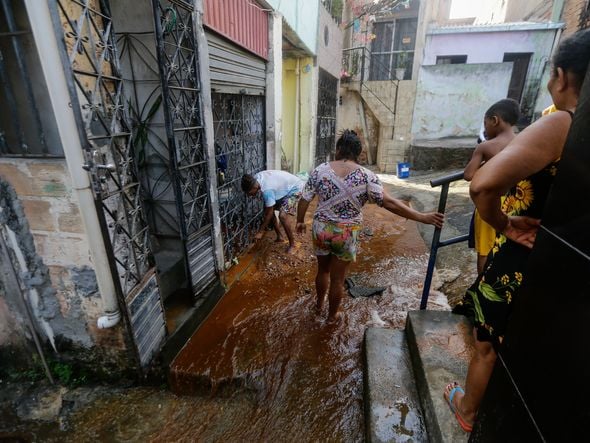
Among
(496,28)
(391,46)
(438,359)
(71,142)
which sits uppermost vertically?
(496,28)

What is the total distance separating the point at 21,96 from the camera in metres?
2.27

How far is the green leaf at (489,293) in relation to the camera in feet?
4.68

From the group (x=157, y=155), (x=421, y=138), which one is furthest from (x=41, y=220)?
(x=421, y=138)

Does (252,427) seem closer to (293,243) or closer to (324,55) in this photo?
(293,243)

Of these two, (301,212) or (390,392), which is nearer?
(390,392)

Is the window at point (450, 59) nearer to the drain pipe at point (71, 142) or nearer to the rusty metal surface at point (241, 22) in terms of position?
the rusty metal surface at point (241, 22)

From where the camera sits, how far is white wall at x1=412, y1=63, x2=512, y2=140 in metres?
12.5

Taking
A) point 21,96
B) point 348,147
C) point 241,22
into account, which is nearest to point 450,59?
point 241,22

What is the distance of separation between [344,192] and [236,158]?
8.29 feet

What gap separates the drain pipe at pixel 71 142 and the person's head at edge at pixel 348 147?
1961 millimetres

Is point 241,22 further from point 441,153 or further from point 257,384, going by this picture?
point 441,153

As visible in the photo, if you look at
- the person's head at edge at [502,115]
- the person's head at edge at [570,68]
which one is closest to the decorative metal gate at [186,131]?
the person's head at edge at [570,68]

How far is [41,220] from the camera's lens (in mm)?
2428

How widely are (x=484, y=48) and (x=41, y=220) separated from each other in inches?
648
